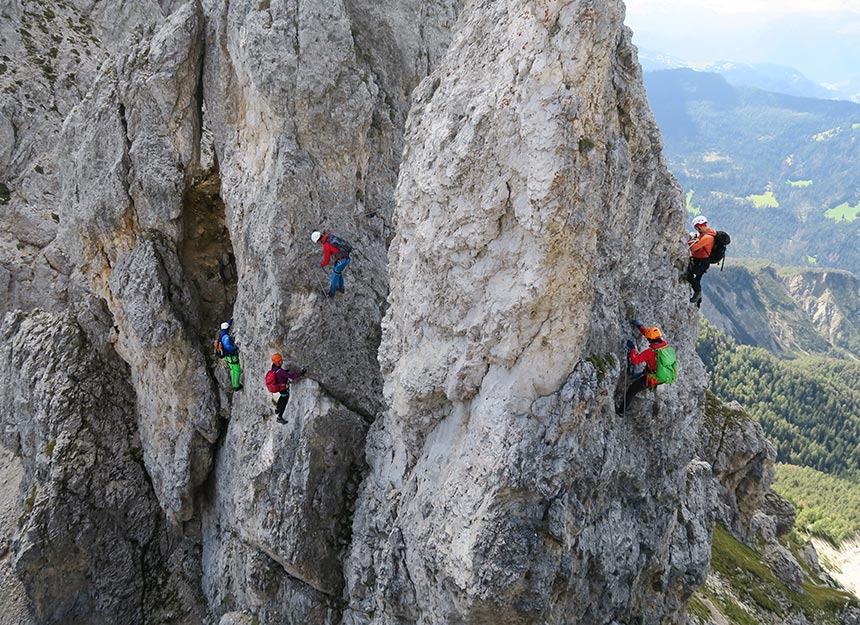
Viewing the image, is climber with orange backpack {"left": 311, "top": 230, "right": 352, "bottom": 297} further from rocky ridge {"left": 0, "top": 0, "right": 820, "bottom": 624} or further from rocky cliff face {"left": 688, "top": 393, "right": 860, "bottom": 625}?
rocky cliff face {"left": 688, "top": 393, "right": 860, "bottom": 625}

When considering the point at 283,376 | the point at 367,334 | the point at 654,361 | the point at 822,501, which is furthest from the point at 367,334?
the point at 822,501

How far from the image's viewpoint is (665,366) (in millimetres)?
14516

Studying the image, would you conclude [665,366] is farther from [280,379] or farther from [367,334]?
[280,379]

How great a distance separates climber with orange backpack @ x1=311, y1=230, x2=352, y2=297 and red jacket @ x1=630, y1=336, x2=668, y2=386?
10472 mm

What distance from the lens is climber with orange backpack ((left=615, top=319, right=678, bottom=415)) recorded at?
14422 mm

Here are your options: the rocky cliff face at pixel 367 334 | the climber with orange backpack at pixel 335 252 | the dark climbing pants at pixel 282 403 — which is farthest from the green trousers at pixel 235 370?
the climber with orange backpack at pixel 335 252

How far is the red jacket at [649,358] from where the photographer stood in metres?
14.5

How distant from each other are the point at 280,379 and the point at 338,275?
447 centimetres

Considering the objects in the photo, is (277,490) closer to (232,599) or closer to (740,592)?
(232,599)

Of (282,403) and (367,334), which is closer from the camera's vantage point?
(282,403)

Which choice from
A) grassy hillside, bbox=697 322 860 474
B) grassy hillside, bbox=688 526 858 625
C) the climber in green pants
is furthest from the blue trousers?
grassy hillside, bbox=697 322 860 474

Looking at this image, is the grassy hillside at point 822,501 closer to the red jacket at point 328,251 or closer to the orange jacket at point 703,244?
the orange jacket at point 703,244

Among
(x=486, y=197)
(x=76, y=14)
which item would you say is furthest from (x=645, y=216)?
(x=76, y=14)

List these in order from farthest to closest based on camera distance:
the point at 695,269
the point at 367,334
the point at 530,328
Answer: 1. the point at 367,334
2. the point at 695,269
3. the point at 530,328
